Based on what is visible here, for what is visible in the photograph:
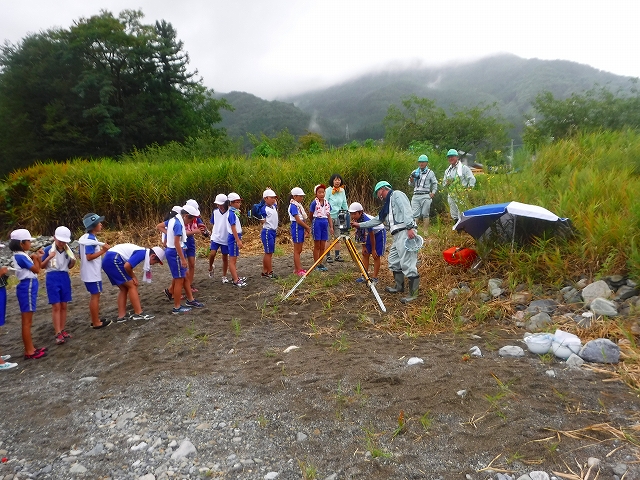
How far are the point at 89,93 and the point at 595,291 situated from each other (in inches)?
1062

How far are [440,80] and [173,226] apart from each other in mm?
176916

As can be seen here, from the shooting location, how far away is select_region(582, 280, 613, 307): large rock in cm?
457

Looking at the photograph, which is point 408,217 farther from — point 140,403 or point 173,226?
point 140,403

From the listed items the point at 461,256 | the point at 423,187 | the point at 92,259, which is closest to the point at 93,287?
the point at 92,259

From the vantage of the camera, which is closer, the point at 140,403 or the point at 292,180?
the point at 140,403

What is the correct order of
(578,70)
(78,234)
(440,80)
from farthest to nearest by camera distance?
(440,80)
(578,70)
(78,234)

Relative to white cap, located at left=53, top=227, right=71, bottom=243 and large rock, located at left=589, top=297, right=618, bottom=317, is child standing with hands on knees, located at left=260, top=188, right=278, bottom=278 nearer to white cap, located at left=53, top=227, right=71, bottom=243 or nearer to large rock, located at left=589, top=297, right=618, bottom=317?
white cap, located at left=53, top=227, right=71, bottom=243

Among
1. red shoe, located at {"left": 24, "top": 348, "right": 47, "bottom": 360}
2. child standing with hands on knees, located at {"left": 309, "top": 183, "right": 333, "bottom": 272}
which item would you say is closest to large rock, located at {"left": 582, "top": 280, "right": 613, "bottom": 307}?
child standing with hands on knees, located at {"left": 309, "top": 183, "right": 333, "bottom": 272}

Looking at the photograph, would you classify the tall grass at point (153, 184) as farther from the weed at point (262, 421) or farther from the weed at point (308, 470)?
the weed at point (308, 470)

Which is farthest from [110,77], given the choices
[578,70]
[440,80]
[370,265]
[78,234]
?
[440,80]

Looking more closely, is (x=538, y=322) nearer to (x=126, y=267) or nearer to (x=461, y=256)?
(x=461, y=256)

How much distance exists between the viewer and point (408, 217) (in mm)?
5543

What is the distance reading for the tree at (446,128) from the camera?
30997 millimetres

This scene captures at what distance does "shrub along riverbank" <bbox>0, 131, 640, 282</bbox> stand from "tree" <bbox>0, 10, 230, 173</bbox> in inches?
541
